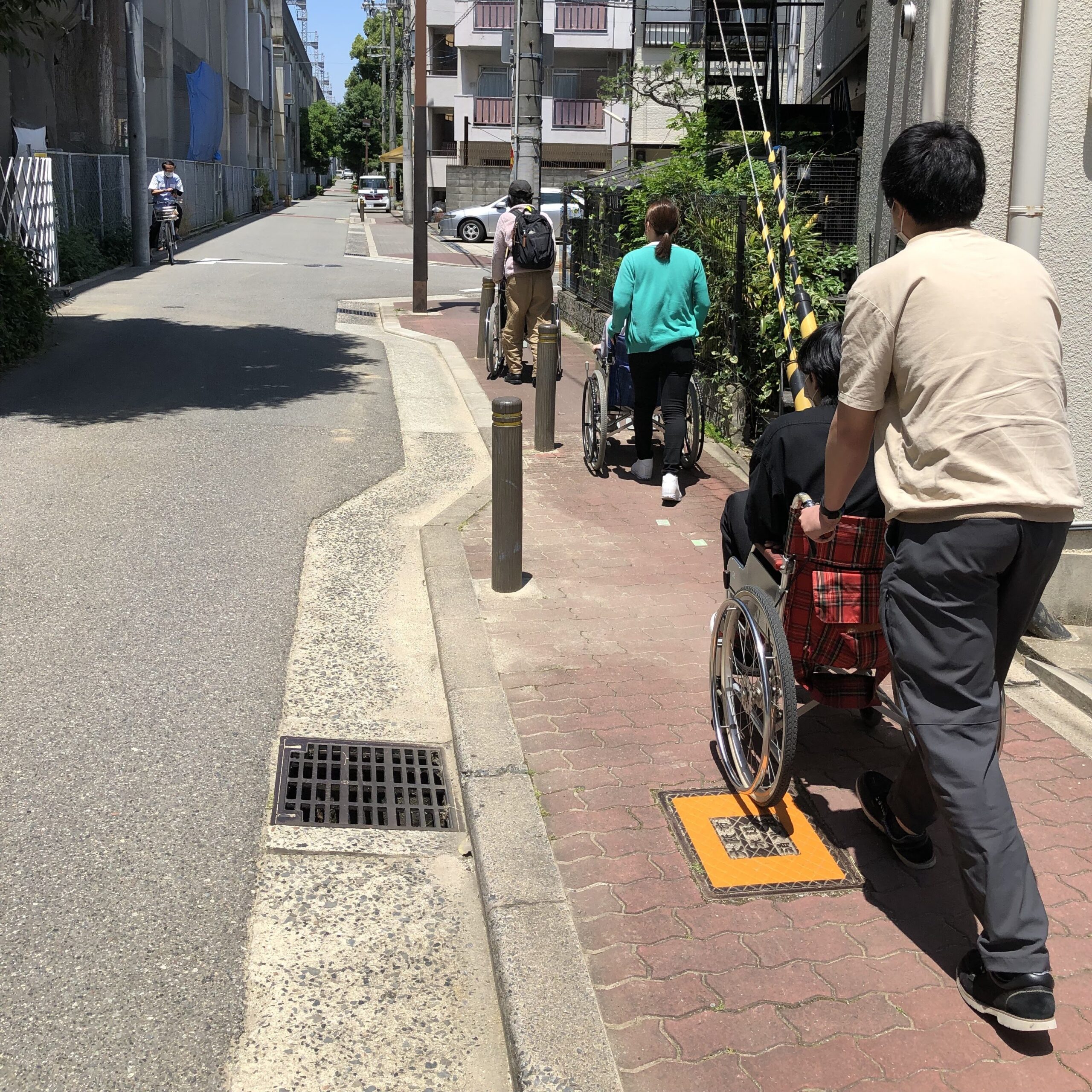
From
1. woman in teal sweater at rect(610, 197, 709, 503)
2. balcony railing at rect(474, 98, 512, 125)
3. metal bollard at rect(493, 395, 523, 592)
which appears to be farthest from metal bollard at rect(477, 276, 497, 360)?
balcony railing at rect(474, 98, 512, 125)

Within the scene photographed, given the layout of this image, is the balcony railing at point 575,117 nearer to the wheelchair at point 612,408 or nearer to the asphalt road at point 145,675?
the asphalt road at point 145,675

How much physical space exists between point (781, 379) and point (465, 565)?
2.82 meters

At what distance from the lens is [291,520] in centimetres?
723

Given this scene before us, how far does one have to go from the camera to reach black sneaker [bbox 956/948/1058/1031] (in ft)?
9.20

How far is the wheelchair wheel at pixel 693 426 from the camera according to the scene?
7.98 meters

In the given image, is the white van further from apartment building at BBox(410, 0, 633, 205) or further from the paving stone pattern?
the paving stone pattern

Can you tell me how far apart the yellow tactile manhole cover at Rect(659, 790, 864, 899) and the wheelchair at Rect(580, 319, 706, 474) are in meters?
4.32

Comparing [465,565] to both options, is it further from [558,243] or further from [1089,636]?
[558,243]

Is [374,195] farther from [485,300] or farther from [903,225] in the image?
[903,225]

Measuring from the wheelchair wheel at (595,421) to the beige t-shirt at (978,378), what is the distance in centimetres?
520

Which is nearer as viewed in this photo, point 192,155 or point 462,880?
point 462,880

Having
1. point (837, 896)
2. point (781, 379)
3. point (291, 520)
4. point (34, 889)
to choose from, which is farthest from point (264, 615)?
point (781, 379)

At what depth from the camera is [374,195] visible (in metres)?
58.8

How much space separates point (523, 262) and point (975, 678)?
8.66 m
